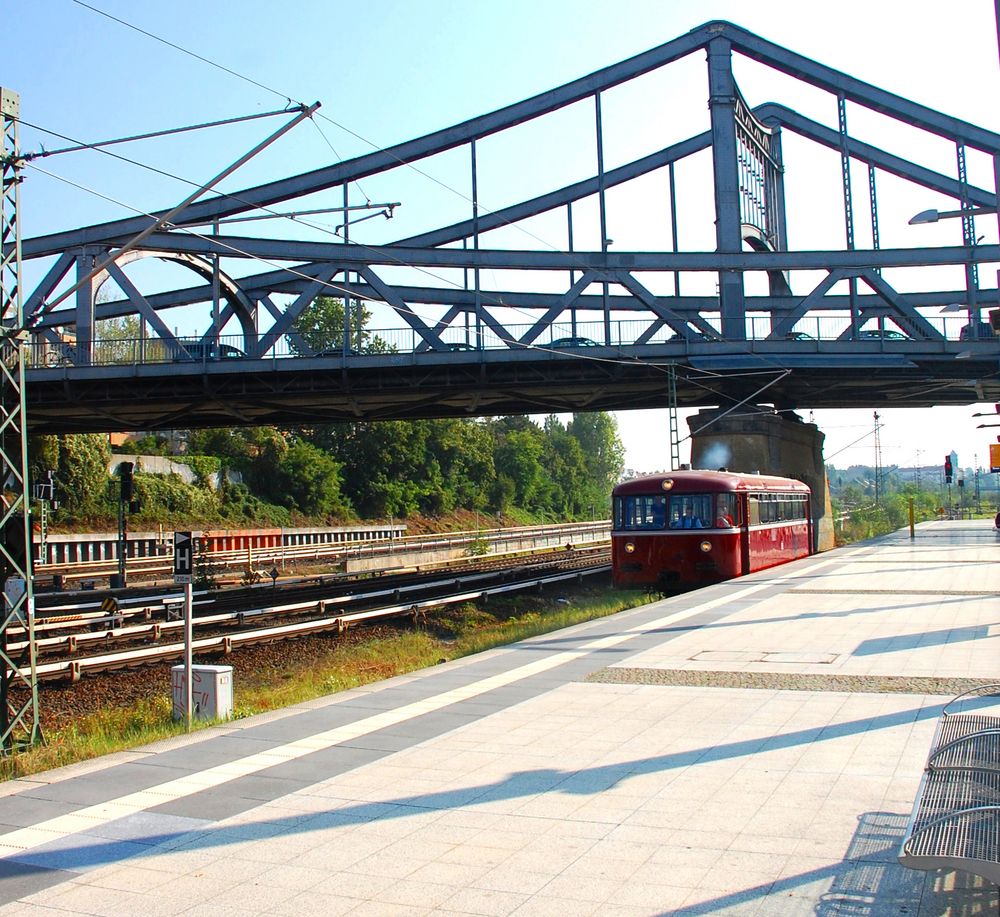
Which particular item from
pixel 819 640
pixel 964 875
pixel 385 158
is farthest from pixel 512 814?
pixel 385 158

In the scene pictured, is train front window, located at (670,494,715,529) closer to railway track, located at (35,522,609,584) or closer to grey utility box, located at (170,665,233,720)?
grey utility box, located at (170,665,233,720)

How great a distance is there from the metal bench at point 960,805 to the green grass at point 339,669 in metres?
6.52

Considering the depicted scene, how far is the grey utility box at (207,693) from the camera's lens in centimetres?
1012

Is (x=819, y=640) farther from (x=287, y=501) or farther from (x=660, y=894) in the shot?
(x=287, y=501)

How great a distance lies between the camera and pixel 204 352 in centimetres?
3672

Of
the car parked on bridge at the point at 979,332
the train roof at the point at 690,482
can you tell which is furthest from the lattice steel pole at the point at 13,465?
the car parked on bridge at the point at 979,332

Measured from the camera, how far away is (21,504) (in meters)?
10.0

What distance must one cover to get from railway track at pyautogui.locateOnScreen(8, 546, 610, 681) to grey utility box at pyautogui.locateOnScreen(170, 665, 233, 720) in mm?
5330

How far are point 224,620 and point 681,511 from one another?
10.7 m

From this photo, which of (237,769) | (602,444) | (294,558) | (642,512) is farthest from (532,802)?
(602,444)

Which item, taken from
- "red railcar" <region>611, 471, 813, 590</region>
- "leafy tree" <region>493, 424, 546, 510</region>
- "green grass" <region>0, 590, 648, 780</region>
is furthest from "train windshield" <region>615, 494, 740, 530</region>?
"leafy tree" <region>493, 424, 546, 510</region>

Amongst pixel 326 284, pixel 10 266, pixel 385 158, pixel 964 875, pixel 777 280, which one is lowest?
pixel 964 875

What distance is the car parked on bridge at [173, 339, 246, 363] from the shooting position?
121ft

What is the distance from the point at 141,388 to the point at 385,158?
65.7ft
